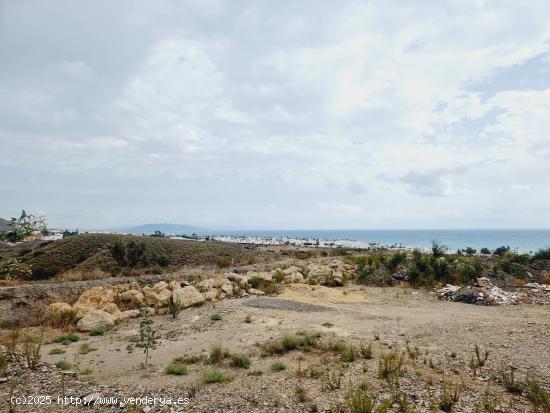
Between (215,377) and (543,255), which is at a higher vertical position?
(543,255)

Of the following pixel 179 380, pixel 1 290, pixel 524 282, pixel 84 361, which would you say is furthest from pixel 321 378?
pixel 524 282

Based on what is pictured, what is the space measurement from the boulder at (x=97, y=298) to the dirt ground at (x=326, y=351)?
201cm

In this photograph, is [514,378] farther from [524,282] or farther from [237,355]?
[524,282]

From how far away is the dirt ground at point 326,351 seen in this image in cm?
761

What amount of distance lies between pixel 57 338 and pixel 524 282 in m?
22.5

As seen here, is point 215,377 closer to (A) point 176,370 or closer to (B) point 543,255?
(A) point 176,370

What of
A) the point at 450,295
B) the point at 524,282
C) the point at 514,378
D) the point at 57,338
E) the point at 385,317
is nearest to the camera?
the point at 514,378

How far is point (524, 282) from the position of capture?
2133 centimetres

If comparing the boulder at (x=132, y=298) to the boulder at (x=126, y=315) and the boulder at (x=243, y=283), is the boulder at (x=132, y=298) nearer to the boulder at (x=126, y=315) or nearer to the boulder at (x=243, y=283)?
the boulder at (x=126, y=315)

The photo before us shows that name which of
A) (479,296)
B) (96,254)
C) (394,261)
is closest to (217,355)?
(479,296)

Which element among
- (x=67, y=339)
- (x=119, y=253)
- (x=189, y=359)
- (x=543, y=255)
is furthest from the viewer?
(x=119, y=253)

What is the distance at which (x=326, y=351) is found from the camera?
10.3 m

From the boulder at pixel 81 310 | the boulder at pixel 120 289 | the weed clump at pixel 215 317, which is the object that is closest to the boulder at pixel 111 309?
the boulder at pixel 81 310

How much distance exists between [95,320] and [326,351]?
27.2 ft
